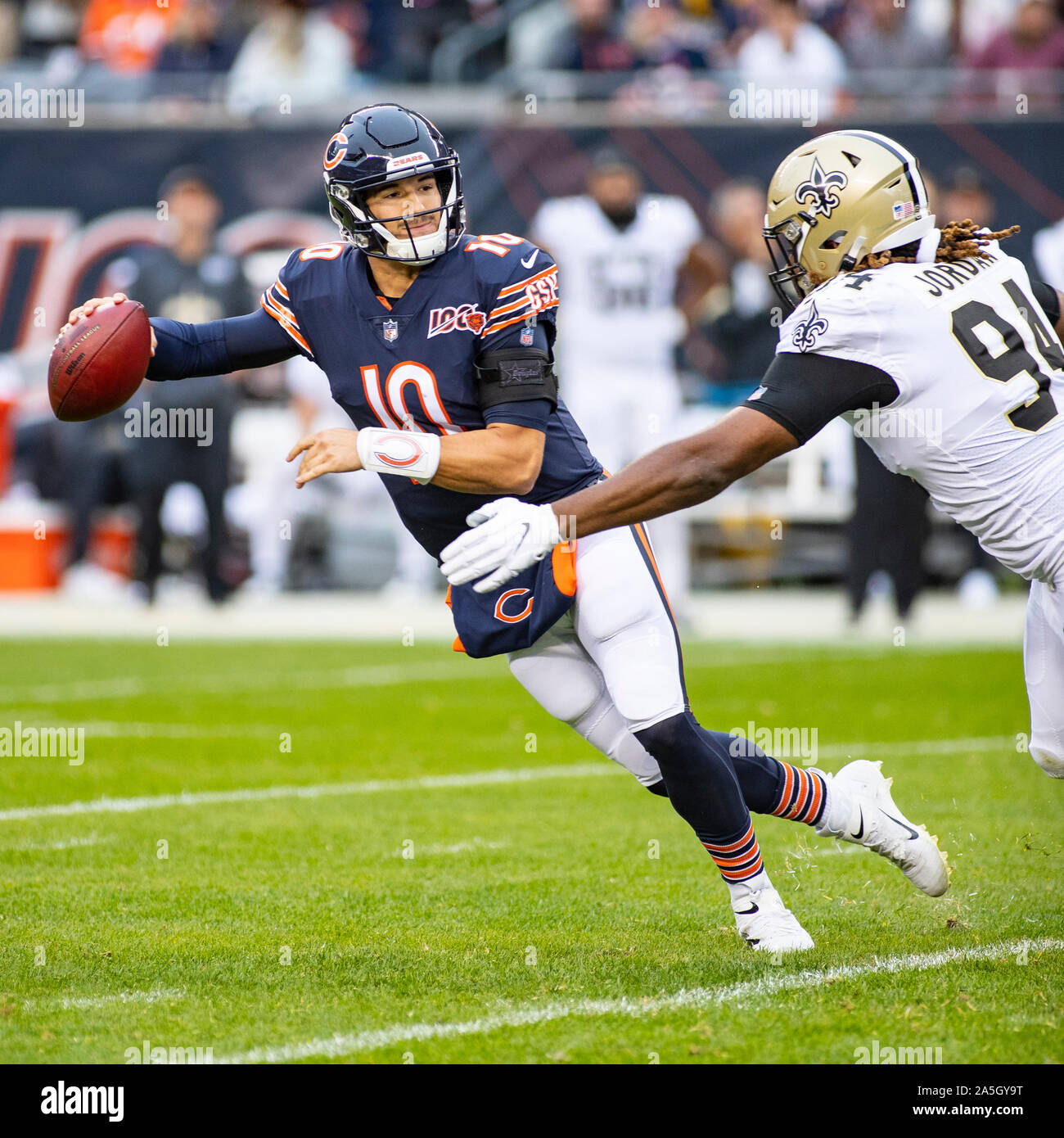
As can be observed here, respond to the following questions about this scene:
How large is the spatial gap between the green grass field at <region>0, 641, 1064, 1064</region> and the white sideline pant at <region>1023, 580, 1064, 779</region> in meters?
0.45

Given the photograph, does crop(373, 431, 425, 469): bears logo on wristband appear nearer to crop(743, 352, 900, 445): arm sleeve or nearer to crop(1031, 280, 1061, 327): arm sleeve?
crop(743, 352, 900, 445): arm sleeve

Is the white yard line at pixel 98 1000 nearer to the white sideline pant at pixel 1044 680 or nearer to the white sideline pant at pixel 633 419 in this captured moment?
the white sideline pant at pixel 1044 680

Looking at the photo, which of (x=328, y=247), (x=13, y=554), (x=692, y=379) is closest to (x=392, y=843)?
(x=328, y=247)

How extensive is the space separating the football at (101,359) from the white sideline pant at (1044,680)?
6.81 ft

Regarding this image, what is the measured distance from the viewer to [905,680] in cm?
778

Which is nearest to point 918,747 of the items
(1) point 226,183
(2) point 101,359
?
(2) point 101,359

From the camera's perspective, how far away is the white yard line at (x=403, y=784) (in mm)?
5254

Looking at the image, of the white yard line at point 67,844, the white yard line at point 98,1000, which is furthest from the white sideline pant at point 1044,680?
the white yard line at point 67,844

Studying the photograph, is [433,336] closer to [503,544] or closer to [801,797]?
[503,544]

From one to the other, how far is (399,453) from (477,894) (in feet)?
4.59

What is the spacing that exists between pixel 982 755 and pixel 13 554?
7822 mm

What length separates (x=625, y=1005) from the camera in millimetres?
3178
